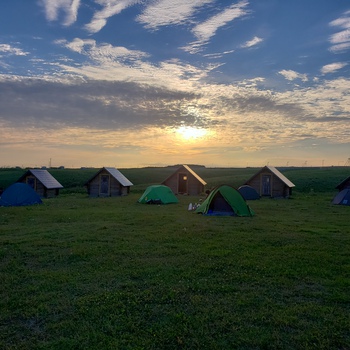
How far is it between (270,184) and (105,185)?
2150 centimetres

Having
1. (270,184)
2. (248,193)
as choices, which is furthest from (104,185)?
(270,184)

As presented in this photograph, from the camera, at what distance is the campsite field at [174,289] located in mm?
6055

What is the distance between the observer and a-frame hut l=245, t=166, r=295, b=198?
40.8 m

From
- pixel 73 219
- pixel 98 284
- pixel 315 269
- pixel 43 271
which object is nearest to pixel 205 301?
pixel 98 284

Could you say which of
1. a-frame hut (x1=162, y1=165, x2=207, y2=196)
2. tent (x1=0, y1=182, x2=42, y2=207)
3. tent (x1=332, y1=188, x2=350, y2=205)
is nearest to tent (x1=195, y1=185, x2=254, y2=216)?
tent (x1=332, y1=188, x2=350, y2=205)

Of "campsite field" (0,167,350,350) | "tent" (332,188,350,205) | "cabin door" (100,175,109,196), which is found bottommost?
"campsite field" (0,167,350,350)

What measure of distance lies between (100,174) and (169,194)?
13.4 meters

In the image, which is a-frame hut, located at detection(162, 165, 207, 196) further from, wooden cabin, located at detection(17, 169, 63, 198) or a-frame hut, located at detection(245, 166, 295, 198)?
wooden cabin, located at detection(17, 169, 63, 198)

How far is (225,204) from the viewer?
75.0 feet

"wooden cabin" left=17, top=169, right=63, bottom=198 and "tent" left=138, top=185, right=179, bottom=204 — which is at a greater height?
"wooden cabin" left=17, top=169, right=63, bottom=198

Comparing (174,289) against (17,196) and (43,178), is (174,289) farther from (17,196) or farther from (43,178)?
(43,178)

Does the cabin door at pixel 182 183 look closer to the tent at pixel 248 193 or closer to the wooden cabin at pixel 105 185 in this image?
the wooden cabin at pixel 105 185

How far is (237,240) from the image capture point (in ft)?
46.3

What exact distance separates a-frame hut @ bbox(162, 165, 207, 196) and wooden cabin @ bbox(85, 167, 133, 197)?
6.64 meters
